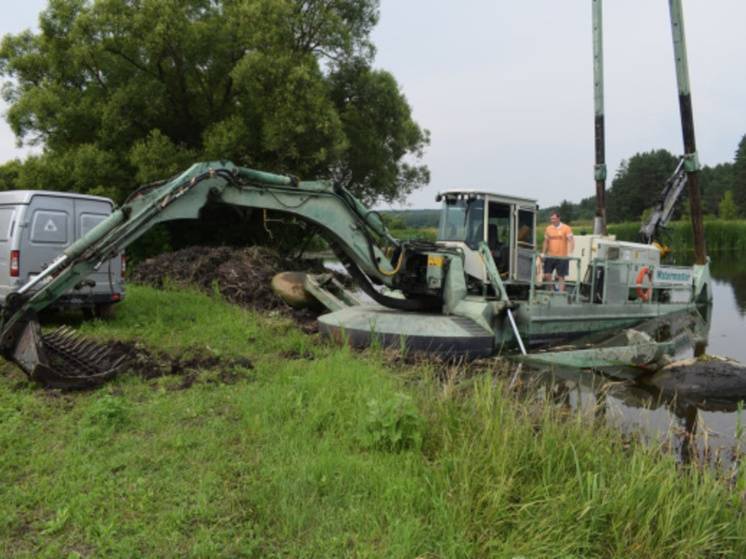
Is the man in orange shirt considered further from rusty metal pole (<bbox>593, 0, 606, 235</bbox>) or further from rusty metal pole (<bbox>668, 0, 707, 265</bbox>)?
rusty metal pole (<bbox>668, 0, 707, 265</bbox>)

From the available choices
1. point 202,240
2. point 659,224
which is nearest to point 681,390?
point 659,224

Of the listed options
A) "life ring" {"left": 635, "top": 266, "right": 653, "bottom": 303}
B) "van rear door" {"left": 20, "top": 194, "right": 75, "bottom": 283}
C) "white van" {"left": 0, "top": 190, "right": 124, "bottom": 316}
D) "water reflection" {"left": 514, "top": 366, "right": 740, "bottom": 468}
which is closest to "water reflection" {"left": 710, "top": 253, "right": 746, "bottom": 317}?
"life ring" {"left": 635, "top": 266, "right": 653, "bottom": 303}

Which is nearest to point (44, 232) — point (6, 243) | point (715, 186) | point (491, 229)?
point (6, 243)

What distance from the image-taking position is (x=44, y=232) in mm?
9578

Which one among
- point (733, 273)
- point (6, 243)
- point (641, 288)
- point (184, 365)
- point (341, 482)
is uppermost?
point (6, 243)

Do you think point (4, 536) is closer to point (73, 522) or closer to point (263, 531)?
point (73, 522)

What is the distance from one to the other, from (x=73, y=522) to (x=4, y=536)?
35 cm

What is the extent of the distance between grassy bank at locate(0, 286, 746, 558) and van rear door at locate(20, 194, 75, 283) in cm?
446

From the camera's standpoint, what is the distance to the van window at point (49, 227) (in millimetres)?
9492

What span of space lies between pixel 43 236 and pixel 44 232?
7 centimetres

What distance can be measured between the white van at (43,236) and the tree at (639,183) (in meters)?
82.0

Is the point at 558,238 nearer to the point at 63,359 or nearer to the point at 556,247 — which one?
the point at 556,247

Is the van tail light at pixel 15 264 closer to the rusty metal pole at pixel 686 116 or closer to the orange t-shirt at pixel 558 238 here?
the orange t-shirt at pixel 558 238

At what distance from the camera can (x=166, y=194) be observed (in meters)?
8.12
